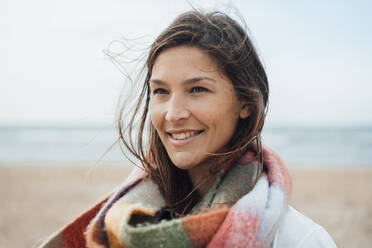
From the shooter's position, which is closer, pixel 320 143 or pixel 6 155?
pixel 6 155

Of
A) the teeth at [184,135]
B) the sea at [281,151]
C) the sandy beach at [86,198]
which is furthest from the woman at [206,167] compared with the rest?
the sea at [281,151]

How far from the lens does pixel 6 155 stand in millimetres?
16828

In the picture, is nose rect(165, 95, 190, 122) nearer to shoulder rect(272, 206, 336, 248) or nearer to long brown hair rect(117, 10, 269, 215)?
long brown hair rect(117, 10, 269, 215)

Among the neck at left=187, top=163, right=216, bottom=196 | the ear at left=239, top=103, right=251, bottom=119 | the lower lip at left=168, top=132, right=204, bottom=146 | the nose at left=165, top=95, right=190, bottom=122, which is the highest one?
the nose at left=165, top=95, right=190, bottom=122

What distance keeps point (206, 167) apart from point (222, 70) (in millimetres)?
519

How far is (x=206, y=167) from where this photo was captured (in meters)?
1.89

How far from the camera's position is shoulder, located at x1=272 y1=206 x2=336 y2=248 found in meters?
1.49

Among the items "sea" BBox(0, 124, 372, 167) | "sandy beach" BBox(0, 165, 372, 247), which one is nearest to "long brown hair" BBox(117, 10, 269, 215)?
"sandy beach" BBox(0, 165, 372, 247)

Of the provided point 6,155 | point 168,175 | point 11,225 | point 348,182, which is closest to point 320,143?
point 348,182

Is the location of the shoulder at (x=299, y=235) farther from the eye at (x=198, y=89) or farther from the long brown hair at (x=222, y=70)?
the eye at (x=198, y=89)

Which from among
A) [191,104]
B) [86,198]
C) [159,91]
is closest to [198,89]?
[191,104]

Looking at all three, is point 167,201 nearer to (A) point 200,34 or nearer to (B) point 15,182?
(A) point 200,34

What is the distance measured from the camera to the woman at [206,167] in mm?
1408

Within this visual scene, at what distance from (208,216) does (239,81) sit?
71cm
